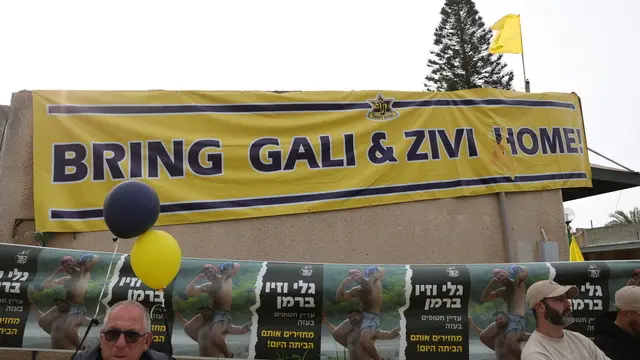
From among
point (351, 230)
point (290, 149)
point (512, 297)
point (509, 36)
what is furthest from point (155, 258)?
point (509, 36)

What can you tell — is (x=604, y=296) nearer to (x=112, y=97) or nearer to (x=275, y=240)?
(x=275, y=240)

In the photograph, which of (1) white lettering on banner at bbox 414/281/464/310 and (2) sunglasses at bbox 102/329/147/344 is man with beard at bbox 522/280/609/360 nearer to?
(1) white lettering on banner at bbox 414/281/464/310

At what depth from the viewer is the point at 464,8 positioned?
28.7 meters

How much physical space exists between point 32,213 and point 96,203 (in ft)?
1.95

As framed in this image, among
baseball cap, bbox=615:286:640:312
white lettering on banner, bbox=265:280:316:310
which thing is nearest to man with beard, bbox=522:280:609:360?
baseball cap, bbox=615:286:640:312

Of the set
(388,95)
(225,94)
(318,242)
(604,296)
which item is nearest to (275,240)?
(318,242)

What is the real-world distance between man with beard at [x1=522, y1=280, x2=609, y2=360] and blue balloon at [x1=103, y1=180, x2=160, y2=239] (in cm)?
254

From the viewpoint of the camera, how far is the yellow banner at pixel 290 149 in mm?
4945

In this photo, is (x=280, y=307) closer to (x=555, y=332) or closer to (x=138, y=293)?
(x=138, y=293)

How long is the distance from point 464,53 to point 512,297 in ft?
88.3

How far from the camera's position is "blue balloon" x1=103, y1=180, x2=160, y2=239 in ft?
10.2

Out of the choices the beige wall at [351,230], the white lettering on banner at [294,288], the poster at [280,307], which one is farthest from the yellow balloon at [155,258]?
the beige wall at [351,230]

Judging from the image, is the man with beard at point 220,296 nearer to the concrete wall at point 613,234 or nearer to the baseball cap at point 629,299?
the baseball cap at point 629,299

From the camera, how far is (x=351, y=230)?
5.46 m
